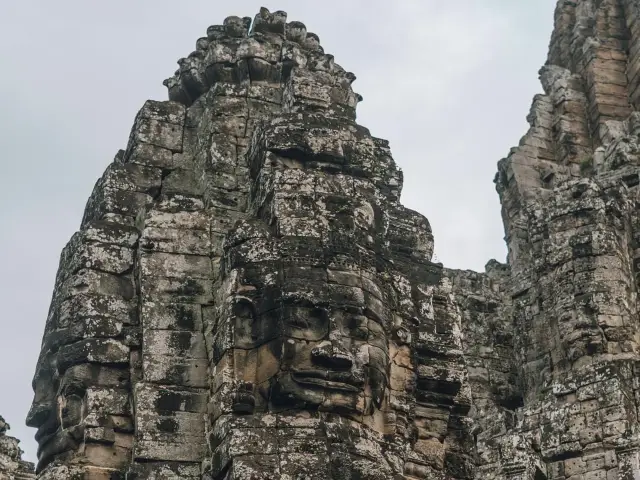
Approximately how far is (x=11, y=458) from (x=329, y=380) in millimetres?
7691

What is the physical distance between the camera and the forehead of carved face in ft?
50.1

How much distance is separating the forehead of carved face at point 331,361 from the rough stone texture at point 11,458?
705cm

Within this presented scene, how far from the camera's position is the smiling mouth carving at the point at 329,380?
15.3 m

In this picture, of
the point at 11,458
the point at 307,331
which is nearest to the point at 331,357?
the point at 307,331

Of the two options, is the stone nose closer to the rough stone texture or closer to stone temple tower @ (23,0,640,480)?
stone temple tower @ (23,0,640,480)

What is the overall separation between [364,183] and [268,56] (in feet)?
10.9

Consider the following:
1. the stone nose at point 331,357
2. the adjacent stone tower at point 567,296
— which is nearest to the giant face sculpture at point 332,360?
the stone nose at point 331,357

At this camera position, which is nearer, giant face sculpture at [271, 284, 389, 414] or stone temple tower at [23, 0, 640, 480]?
giant face sculpture at [271, 284, 389, 414]

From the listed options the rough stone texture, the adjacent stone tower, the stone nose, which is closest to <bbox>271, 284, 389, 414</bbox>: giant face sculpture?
the stone nose

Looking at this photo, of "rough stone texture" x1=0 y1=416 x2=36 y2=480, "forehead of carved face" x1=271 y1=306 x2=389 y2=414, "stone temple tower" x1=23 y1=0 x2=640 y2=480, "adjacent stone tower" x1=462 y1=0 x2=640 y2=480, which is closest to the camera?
"forehead of carved face" x1=271 y1=306 x2=389 y2=414

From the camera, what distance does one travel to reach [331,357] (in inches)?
605

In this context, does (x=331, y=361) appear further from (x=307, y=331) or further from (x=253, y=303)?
(x=253, y=303)

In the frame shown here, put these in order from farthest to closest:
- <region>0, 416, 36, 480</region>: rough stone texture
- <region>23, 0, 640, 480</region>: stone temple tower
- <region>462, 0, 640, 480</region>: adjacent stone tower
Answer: <region>462, 0, 640, 480</region>: adjacent stone tower, <region>0, 416, 36, 480</region>: rough stone texture, <region>23, 0, 640, 480</region>: stone temple tower

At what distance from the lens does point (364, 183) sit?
673 inches
